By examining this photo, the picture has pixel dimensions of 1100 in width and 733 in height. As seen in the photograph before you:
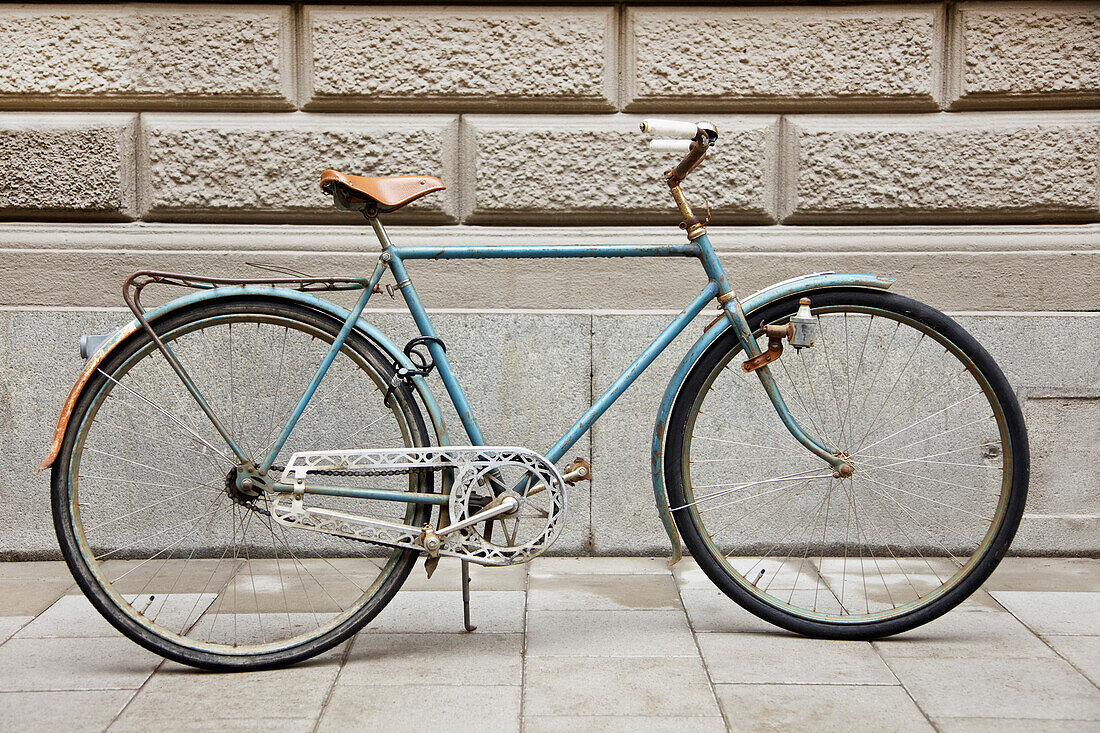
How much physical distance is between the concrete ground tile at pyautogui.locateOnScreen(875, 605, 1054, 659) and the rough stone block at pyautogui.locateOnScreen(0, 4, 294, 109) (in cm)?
277

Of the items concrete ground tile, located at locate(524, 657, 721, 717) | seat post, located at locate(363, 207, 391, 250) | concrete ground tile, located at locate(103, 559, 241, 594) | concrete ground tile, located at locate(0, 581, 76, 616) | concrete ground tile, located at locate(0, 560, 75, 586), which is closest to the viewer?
concrete ground tile, located at locate(524, 657, 721, 717)

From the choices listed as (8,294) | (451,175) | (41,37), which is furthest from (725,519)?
(41,37)

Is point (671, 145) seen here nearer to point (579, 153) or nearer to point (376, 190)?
point (376, 190)

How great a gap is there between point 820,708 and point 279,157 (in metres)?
2.61

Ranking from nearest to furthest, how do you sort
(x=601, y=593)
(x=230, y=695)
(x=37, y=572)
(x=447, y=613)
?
1. (x=230, y=695)
2. (x=447, y=613)
3. (x=601, y=593)
4. (x=37, y=572)

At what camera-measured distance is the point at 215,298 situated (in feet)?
8.84

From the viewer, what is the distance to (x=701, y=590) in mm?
3344

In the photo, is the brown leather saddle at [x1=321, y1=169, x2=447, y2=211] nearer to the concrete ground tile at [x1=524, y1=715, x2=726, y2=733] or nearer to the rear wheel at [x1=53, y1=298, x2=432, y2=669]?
the rear wheel at [x1=53, y1=298, x2=432, y2=669]

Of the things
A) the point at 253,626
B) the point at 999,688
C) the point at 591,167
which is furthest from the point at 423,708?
the point at 591,167

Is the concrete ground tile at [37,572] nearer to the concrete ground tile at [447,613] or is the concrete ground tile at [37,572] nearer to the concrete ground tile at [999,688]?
the concrete ground tile at [447,613]

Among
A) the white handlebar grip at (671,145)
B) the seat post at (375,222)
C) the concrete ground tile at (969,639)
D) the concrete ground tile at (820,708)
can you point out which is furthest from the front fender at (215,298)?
the concrete ground tile at (969,639)

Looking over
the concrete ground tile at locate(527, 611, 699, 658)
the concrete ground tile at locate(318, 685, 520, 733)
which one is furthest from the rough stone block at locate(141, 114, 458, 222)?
the concrete ground tile at locate(318, 685, 520, 733)

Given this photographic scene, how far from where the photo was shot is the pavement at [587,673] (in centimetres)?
238

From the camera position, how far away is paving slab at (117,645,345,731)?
2398 millimetres
